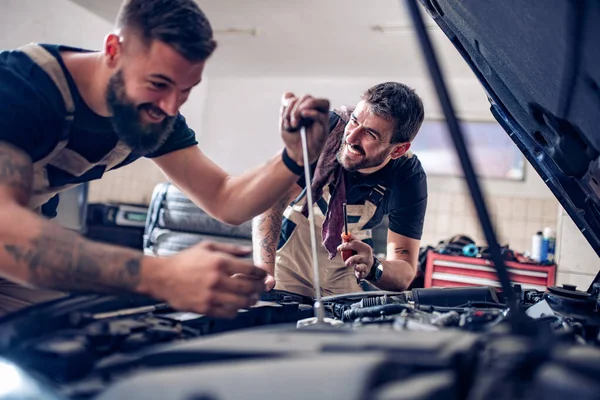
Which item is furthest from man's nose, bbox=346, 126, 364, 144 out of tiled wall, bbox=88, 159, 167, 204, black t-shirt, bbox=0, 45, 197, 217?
tiled wall, bbox=88, 159, 167, 204

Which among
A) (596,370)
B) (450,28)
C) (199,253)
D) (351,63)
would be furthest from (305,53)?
A: (596,370)

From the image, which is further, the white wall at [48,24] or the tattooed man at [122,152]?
the white wall at [48,24]

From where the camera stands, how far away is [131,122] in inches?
43.3

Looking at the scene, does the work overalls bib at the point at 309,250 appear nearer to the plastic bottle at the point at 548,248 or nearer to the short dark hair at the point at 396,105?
the short dark hair at the point at 396,105

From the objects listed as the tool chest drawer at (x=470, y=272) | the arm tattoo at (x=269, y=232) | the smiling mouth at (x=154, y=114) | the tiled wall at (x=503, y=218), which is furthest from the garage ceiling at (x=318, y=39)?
the smiling mouth at (x=154, y=114)

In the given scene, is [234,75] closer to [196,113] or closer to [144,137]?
[196,113]

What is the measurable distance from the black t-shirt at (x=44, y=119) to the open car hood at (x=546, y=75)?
82 centimetres

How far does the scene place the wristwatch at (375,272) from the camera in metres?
1.55

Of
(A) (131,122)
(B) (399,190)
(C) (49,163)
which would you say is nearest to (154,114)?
(A) (131,122)

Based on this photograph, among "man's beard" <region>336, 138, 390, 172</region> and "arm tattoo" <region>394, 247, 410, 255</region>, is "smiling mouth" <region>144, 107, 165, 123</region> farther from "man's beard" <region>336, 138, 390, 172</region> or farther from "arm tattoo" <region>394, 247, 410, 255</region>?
"arm tattoo" <region>394, 247, 410, 255</region>

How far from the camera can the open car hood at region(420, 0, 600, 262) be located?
0.73 meters

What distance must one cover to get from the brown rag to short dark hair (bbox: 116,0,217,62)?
76 cm

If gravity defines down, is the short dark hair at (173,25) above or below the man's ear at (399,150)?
above

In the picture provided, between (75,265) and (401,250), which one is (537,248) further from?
(75,265)
